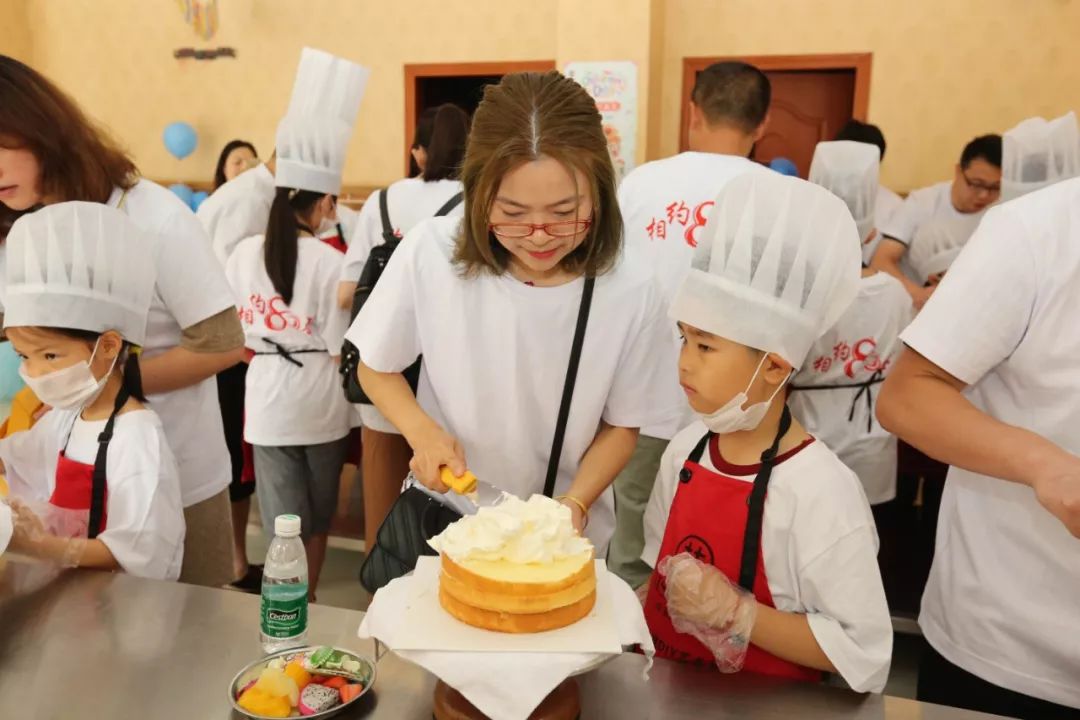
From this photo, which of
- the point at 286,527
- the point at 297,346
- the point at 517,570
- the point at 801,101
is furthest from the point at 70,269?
the point at 801,101

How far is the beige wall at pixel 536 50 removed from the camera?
5586 millimetres

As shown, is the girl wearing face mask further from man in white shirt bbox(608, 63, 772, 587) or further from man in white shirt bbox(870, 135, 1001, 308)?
man in white shirt bbox(870, 135, 1001, 308)

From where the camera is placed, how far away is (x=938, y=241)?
4.12 meters

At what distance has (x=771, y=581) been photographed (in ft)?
4.17

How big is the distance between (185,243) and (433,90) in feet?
18.4

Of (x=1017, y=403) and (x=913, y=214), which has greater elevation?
(x=913, y=214)

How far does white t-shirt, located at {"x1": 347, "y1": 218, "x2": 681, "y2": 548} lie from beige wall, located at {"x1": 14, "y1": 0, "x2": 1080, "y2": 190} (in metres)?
4.50

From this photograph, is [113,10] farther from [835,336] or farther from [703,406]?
[703,406]

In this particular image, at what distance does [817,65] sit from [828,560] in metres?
5.39

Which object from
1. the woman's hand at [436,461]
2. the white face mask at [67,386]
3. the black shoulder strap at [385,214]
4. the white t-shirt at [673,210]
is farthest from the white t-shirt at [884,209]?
the white face mask at [67,386]

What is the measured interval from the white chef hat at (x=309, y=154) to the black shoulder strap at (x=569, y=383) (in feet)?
6.13

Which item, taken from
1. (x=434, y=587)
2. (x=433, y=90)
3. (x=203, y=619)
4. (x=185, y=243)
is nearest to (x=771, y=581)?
(x=434, y=587)

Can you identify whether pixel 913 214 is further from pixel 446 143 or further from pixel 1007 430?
pixel 1007 430

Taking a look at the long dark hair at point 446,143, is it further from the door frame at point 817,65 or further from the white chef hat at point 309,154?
the door frame at point 817,65
